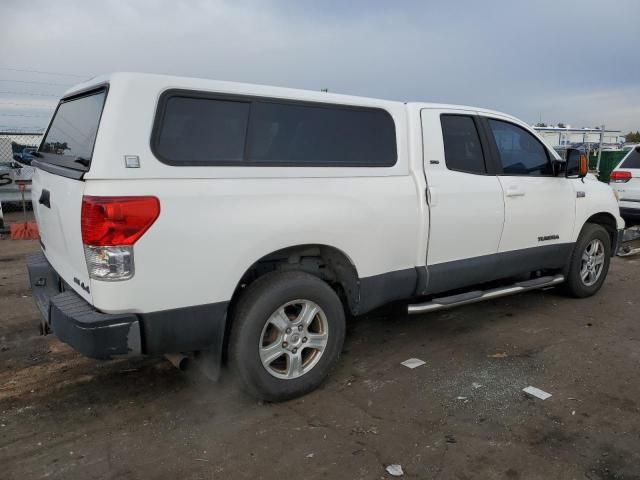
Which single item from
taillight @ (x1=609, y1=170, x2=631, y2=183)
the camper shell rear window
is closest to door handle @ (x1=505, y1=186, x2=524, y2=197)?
taillight @ (x1=609, y1=170, x2=631, y2=183)

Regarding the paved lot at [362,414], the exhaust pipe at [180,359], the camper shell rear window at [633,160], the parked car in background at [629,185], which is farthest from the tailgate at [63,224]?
the camper shell rear window at [633,160]

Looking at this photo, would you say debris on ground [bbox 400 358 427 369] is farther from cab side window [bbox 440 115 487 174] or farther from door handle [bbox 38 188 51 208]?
door handle [bbox 38 188 51 208]

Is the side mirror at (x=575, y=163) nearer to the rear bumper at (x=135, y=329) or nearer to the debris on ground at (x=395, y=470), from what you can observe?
the debris on ground at (x=395, y=470)

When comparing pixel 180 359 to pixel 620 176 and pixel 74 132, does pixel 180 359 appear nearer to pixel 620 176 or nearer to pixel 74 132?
pixel 74 132

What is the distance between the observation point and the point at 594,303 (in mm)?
5766

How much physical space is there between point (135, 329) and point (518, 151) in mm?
Result: 3718

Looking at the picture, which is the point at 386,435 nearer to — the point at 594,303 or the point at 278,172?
the point at 278,172

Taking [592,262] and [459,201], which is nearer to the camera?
[459,201]

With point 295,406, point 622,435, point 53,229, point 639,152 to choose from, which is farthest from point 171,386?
point 639,152

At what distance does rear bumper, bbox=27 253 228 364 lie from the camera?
2844mm

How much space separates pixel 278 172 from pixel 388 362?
182 cm

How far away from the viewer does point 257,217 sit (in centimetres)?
318

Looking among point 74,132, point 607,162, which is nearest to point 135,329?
point 74,132

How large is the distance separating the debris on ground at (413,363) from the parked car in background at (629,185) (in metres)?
6.27
